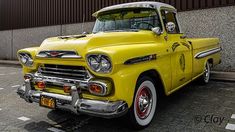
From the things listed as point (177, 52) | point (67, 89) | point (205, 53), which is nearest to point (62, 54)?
point (67, 89)

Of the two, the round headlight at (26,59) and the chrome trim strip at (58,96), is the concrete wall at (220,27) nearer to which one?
the round headlight at (26,59)

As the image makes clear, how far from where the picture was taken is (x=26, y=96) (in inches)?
155

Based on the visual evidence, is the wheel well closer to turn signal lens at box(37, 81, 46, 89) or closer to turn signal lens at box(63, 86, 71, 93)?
turn signal lens at box(63, 86, 71, 93)

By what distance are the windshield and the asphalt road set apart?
152 centimetres

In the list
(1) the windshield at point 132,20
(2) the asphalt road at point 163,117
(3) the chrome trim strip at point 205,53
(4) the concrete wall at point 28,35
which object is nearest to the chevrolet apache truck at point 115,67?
(1) the windshield at point 132,20

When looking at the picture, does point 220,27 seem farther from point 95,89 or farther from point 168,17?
point 95,89

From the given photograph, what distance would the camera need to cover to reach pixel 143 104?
3.80 metres

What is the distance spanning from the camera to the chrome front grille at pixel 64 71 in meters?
3.47

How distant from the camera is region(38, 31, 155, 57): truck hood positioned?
3.52 m

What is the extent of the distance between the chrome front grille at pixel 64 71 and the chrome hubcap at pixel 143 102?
83 centimetres

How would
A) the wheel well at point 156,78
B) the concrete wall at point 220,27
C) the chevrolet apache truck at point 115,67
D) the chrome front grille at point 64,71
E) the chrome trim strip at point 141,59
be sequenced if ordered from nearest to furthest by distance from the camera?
1. the chevrolet apache truck at point 115,67
2. the chrome trim strip at point 141,59
3. the chrome front grille at point 64,71
4. the wheel well at point 156,78
5. the concrete wall at point 220,27

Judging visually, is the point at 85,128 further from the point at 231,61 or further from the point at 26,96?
the point at 231,61

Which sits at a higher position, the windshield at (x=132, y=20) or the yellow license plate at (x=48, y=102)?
the windshield at (x=132, y=20)

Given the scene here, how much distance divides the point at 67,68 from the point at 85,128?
94cm
